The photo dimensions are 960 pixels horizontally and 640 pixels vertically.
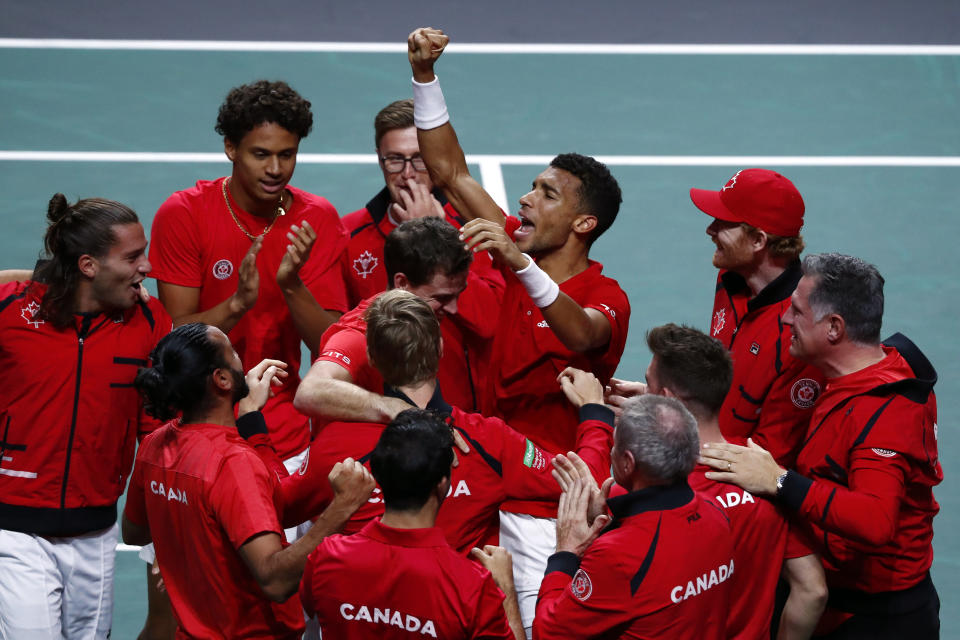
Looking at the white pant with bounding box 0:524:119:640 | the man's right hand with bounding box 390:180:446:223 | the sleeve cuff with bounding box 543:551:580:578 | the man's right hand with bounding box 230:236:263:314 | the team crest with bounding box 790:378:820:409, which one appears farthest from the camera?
the man's right hand with bounding box 390:180:446:223

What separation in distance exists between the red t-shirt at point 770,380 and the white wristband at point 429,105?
6.65 feet

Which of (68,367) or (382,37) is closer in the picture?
(68,367)

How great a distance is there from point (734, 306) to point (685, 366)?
1.51 metres

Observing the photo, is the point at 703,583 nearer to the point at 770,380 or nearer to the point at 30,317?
the point at 770,380

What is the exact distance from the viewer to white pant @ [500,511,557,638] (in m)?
5.99

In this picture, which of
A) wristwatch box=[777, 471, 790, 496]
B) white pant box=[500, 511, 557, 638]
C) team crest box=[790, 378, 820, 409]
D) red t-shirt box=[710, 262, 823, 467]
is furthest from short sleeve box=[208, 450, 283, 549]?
team crest box=[790, 378, 820, 409]

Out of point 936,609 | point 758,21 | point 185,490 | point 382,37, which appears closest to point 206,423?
point 185,490

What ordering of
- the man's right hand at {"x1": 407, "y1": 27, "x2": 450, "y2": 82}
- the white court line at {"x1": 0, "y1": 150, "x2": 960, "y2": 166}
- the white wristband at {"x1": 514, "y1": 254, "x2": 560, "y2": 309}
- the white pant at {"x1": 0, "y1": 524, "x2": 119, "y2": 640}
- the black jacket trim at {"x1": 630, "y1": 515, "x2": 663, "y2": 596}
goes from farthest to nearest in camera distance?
1. the white court line at {"x1": 0, "y1": 150, "x2": 960, "y2": 166}
2. the man's right hand at {"x1": 407, "y1": 27, "x2": 450, "y2": 82}
3. the white wristband at {"x1": 514, "y1": 254, "x2": 560, "y2": 309}
4. the white pant at {"x1": 0, "y1": 524, "x2": 119, "y2": 640}
5. the black jacket trim at {"x1": 630, "y1": 515, "x2": 663, "y2": 596}

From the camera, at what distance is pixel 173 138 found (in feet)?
46.0

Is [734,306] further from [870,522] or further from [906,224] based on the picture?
[906,224]

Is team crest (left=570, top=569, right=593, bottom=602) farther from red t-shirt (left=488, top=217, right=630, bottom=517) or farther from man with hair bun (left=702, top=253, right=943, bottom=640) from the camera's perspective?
red t-shirt (left=488, top=217, right=630, bottom=517)

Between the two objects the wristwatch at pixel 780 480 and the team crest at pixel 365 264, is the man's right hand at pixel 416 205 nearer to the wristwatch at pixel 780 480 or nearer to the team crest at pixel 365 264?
the team crest at pixel 365 264

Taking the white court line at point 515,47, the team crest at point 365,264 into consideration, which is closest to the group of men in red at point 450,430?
the team crest at point 365,264

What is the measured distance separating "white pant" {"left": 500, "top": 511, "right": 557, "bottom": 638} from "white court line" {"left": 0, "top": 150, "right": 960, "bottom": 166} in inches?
310
